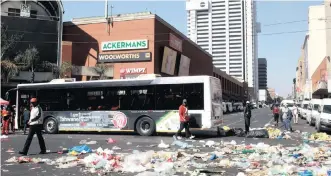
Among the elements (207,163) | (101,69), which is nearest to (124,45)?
(101,69)

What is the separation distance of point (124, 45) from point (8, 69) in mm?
15329

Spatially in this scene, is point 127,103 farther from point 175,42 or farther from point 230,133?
point 175,42

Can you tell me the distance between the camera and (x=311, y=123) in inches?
1145

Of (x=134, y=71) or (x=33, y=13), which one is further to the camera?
(x=134, y=71)

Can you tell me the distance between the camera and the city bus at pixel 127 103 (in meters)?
18.3

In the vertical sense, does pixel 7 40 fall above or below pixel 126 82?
above

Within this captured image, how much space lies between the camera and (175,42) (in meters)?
49.8

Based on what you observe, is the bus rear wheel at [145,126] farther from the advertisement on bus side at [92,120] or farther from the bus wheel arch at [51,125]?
the bus wheel arch at [51,125]

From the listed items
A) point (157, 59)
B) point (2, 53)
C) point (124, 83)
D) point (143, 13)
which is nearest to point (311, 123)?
point (124, 83)

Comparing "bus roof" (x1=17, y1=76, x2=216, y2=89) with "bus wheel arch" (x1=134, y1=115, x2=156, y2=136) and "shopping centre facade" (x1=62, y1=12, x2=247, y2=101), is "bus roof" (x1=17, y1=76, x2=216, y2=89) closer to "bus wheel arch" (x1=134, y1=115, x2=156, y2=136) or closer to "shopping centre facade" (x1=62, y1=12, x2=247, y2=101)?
"bus wheel arch" (x1=134, y1=115, x2=156, y2=136)

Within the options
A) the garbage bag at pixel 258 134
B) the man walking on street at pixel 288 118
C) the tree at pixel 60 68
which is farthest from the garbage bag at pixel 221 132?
the tree at pixel 60 68

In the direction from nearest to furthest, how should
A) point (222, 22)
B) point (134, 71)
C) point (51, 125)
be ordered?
point (51, 125) < point (134, 71) < point (222, 22)

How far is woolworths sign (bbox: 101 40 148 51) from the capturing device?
42.5m

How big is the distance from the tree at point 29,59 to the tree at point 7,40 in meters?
1.14
